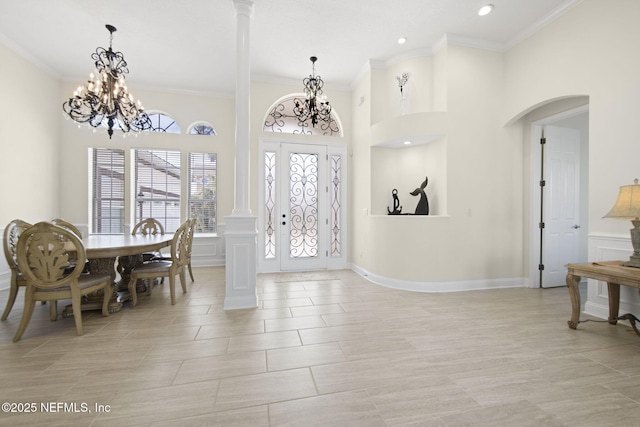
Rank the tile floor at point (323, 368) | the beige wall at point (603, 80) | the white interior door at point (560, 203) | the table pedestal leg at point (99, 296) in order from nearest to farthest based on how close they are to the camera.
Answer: the tile floor at point (323, 368) → the beige wall at point (603, 80) → the table pedestal leg at point (99, 296) → the white interior door at point (560, 203)

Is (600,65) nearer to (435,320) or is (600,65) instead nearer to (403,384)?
(435,320)

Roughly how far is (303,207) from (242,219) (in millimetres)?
2310

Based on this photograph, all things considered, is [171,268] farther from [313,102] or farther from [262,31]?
[262,31]

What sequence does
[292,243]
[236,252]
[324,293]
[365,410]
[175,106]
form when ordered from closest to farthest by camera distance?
[365,410], [236,252], [324,293], [292,243], [175,106]

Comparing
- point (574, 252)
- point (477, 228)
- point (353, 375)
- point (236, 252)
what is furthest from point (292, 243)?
point (574, 252)

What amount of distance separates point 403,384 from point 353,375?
13.6 inches

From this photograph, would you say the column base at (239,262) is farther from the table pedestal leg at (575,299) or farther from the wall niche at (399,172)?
the table pedestal leg at (575,299)

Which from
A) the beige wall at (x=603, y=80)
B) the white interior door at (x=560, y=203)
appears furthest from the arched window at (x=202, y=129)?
the white interior door at (x=560, y=203)

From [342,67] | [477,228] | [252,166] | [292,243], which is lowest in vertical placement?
[292,243]

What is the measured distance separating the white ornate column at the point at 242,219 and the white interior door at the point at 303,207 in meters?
2.04

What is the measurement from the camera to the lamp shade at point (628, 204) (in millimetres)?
2398

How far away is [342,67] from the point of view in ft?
16.3

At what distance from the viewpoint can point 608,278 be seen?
247cm

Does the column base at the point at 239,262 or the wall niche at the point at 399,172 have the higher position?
the wall niche at the point at 399,172
